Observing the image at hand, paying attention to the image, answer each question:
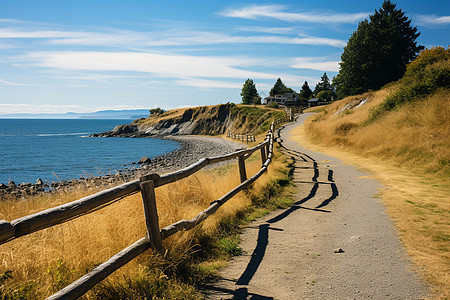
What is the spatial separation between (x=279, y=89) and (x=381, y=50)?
2918 inches

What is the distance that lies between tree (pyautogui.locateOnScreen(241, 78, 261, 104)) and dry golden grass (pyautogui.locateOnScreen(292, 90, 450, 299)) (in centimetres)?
9745

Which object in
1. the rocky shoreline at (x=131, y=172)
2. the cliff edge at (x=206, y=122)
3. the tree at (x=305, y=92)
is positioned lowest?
the rocky shoreline at (x=131, y=172)

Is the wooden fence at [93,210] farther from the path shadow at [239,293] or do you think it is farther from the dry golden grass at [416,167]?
the dry golden grass at [416,167]

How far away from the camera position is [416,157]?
1362cm

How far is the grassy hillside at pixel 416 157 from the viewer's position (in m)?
5.48

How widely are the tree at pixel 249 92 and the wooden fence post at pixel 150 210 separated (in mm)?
118594

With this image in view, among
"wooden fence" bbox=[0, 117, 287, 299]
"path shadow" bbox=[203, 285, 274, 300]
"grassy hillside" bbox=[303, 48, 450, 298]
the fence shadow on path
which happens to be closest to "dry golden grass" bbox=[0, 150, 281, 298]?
"wooden fence" bbox=[0, 117, 287, 299]

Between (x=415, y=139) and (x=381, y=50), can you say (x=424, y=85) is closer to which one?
(x=415, y=139)

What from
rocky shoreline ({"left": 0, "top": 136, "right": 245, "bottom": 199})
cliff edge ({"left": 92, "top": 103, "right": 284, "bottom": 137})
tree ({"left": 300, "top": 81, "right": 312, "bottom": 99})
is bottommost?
rocky shoreline ({"left": 0, "top": 136, "right": 245, "bottom": 199})

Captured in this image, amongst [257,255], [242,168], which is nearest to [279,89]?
[242,168]

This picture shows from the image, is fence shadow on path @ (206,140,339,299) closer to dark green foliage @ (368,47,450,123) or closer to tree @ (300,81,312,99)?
dark green foliage @ (368,47,450,123)

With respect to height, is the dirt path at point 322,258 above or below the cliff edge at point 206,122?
below

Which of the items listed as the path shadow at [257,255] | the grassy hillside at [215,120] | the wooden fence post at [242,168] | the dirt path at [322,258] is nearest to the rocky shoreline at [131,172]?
the wooden fence post at [242,168]

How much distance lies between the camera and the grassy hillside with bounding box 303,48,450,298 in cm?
548
